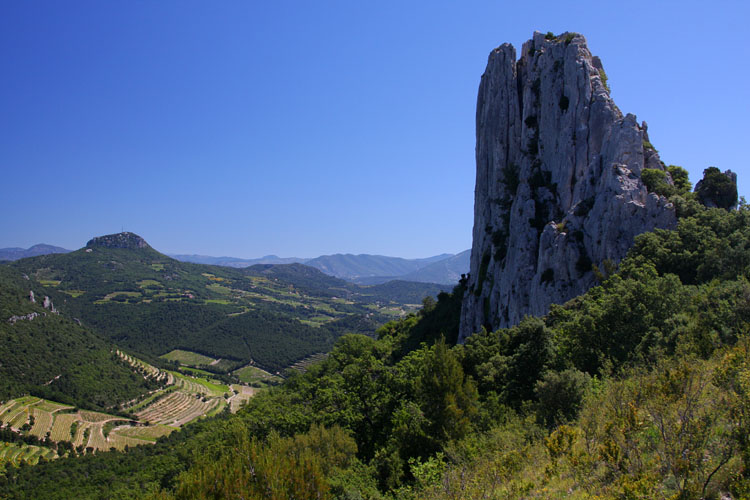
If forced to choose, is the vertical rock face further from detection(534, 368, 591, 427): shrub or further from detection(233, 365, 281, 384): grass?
detection(233, 365, 281, 384): grass

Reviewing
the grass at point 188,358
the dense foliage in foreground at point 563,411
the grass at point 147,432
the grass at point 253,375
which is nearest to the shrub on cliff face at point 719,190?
the dense foliage in foreground at point 563,411

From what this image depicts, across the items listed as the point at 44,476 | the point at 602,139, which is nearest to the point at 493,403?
the point at 602,139

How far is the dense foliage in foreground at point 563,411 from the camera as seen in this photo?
29.4ft

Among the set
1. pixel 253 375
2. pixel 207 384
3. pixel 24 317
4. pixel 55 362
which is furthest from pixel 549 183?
pixel 24 317

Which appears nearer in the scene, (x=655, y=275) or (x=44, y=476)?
(x=655, y=275)

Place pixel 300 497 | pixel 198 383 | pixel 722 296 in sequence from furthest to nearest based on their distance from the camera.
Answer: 1. pixel 198 383
2. pixel 722 296
3. pixel 300 497

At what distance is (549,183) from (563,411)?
42.8 meters

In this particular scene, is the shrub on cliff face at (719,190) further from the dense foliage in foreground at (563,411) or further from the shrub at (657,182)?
the dense foliage in foreground at (563,411)

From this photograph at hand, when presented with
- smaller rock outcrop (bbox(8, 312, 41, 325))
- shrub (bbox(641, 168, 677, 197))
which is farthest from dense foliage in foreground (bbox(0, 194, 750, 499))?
smaller rock outcrop (bbox(8, 312, 41, 325))

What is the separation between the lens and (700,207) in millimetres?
35188

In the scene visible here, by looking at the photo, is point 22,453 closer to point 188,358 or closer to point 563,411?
point 188,358

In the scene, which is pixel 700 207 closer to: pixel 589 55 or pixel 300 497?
pixel 589 55

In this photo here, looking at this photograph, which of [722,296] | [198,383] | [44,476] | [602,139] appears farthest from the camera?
[198,383]

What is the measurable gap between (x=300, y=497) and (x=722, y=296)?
2437 centimetres
